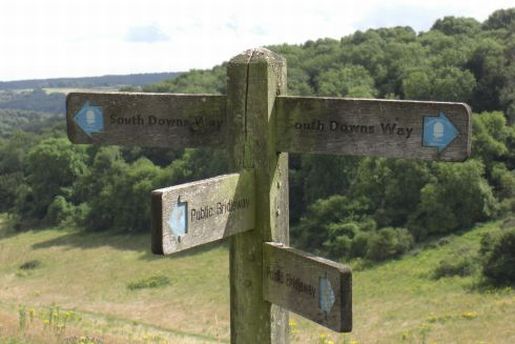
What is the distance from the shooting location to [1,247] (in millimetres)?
50781

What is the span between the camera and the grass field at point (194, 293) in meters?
20.2

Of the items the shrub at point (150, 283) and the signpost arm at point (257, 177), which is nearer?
the signpost arm at point (257, 177)

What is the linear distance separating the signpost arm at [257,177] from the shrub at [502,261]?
89.4 ft

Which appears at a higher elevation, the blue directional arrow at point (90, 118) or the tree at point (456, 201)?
the blue directional arrow at point (90, 118)

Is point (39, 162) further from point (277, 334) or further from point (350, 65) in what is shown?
point (277, 334)

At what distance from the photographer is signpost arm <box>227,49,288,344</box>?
10.6ft

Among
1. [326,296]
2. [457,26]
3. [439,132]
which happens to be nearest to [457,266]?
[439,132]

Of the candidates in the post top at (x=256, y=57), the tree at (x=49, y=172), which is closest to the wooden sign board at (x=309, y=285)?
the post top at (x=256, y=57)

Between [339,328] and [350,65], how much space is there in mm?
63102

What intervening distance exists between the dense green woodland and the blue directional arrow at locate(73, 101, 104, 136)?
2765cm

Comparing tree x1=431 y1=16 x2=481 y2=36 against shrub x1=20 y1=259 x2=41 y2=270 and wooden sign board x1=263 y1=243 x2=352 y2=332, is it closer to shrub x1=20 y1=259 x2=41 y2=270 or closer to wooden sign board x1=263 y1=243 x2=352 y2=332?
shrub x1=20 y1=259 x2=41 y2=270

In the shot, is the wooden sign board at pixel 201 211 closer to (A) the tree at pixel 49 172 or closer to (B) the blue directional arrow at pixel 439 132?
(B) the blue directional arrow at pixel 439 132

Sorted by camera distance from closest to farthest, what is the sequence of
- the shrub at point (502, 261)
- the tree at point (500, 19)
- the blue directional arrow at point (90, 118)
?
1. the blue directional arrow at point (90, 118)
2. the shrub at point (502, 261)
3. the tree at point (500, 19)

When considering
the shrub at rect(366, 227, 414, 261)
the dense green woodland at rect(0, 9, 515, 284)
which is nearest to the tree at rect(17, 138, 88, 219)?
the dense green woodland at rect(0, 9, 515, 284)
